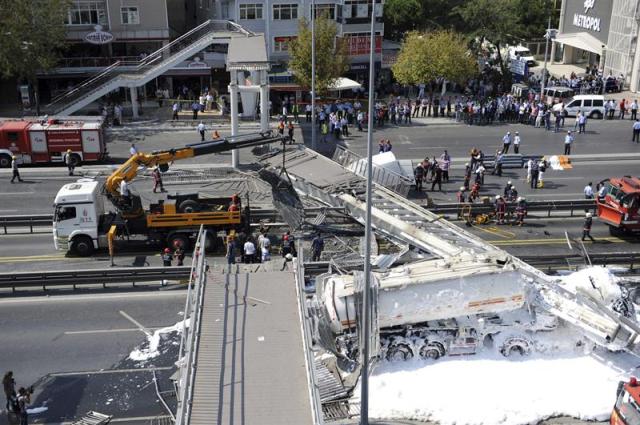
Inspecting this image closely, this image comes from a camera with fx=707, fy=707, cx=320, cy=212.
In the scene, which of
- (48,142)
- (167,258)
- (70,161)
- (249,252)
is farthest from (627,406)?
(48,142)

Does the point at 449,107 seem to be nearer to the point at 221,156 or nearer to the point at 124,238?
the point at 221,156

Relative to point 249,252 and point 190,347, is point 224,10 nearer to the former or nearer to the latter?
point 249,252

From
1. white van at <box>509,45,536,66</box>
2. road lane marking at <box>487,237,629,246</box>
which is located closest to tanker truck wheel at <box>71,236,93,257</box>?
road lane marking at <box>487,237,629,246</box>

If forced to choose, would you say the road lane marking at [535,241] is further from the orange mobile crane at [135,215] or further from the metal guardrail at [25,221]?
the metal guardrail at [25,221]

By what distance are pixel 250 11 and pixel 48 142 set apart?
2046cm

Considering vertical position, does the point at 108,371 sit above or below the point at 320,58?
below

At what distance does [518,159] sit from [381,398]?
22178 millimetres

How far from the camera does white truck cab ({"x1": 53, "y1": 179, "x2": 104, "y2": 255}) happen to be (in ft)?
80.3

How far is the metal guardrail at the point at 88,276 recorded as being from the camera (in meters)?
22.0

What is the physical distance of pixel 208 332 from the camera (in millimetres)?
13984

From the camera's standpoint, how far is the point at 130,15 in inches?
2007

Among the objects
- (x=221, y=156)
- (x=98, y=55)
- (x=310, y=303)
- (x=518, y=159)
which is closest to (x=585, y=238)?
(x=518, y=159)

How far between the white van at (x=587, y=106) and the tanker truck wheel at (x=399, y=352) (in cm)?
3370

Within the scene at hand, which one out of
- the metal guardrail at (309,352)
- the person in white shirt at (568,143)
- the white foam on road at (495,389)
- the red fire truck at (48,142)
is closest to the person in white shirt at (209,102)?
the red fire truck at (48,142)
